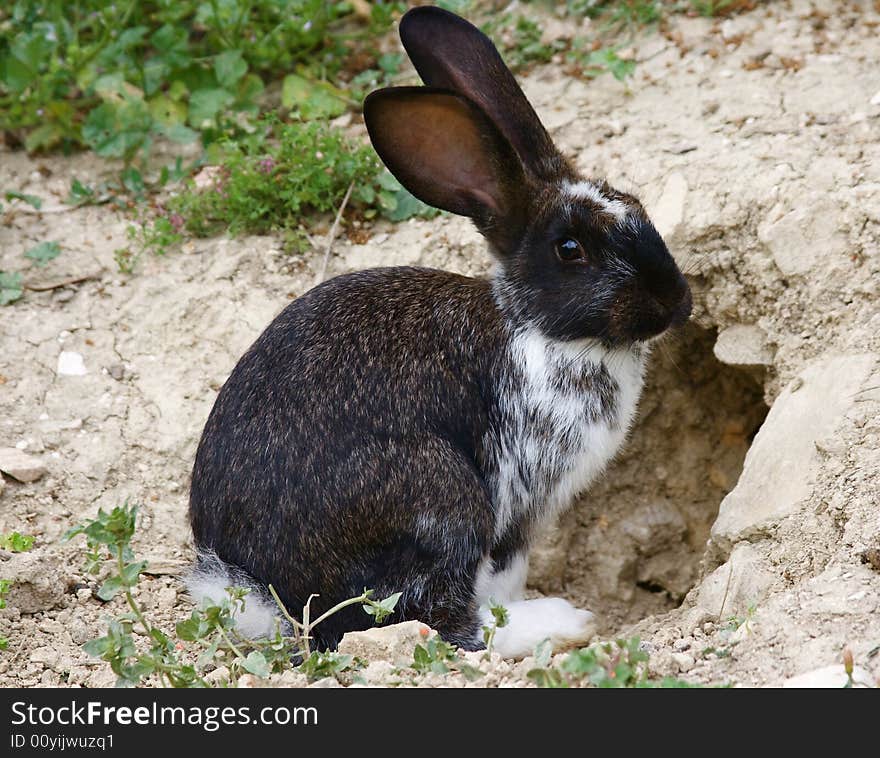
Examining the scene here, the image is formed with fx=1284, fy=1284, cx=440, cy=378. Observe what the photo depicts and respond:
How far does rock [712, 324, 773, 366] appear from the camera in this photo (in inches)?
230

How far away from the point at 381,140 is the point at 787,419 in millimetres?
1997

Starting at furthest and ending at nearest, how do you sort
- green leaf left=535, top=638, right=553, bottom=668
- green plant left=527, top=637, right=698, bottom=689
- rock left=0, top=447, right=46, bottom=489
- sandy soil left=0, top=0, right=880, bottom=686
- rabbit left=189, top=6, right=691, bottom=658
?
rock left=0, top=447, right=46, bottom=489, sandy soil left=0, top=0, right=880, bottom=686, rabbit left=189, top=6, right=691, bottom=658, green leaf left=535, top=638, right=553, bottom=668, green plant left=527, top=637, right=698, bottom=689

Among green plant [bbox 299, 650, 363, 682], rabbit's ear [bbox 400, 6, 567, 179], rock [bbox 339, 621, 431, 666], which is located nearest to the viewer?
green plant [bbox 299, 650, 363, 682]

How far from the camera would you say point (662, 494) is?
6648 mm

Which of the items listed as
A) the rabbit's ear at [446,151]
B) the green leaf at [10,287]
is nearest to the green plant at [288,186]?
the green leaf at [10,287]

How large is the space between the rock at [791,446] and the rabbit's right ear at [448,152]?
1.38 meters

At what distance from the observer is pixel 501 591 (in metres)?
5.18

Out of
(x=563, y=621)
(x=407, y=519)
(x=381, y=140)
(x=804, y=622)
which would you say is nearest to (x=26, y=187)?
(x=381, y=140)

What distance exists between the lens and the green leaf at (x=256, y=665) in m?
3.92

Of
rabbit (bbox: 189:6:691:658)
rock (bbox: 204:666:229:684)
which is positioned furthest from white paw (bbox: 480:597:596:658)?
rock (bbox: 204:666:229:684)

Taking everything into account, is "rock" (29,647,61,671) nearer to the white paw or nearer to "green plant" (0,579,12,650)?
"green plant" (0,579,12,650)

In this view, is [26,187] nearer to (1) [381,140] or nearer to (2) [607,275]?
(1) [381,140]

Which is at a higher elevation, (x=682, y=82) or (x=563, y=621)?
(x=682, y=82)
